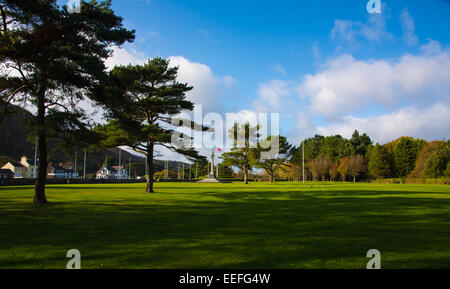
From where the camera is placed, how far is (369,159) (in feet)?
304

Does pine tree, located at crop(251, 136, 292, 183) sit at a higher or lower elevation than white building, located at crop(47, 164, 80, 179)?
higher

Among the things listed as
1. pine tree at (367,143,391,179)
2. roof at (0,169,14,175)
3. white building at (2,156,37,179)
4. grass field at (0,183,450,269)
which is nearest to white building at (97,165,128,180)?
white building at (2,156,37,179)

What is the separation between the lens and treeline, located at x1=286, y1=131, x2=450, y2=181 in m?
75.3

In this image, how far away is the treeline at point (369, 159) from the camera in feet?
247

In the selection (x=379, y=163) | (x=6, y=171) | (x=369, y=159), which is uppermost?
(x=369, y=159)

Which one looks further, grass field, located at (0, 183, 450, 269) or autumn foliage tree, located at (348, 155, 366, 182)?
autumn foliage tree, located at (348, 155, 366, 182)

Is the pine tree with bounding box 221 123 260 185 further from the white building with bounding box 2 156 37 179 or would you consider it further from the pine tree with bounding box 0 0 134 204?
the white building with bounding box 2 156 37 179

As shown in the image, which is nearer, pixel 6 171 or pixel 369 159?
pixel 369 159

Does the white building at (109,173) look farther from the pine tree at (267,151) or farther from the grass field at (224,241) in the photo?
the grass field at (224,241)

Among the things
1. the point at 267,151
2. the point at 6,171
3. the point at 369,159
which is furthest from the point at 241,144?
the point at 6,171

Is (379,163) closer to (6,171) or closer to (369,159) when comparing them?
(369,159)

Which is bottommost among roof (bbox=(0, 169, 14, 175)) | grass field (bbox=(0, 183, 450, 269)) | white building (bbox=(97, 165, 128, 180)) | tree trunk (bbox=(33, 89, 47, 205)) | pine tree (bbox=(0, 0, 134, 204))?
white building (bbox=(97, 165, 128, 180))
